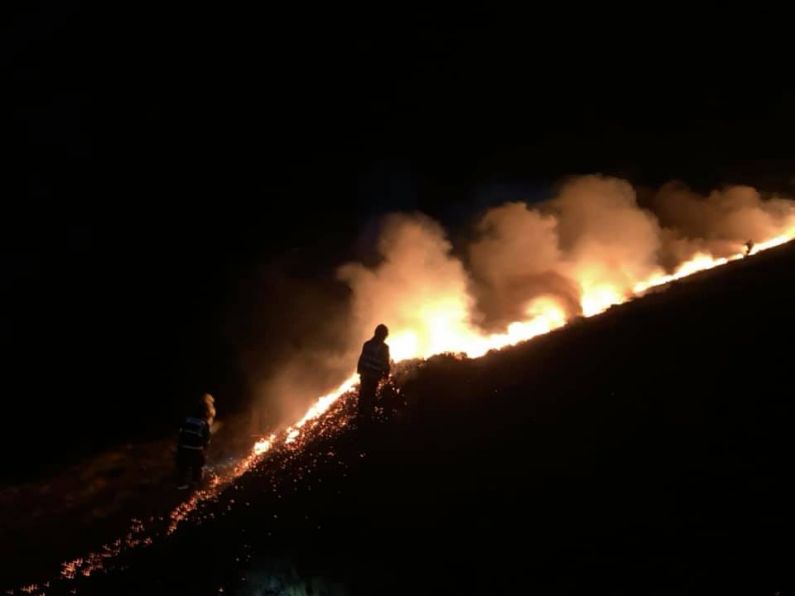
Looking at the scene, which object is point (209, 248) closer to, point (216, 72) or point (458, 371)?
point (216, 72)

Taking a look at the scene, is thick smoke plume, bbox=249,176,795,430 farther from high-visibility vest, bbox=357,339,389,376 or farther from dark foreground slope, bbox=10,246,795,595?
dark foreground slope, bbox=10,246,795,595

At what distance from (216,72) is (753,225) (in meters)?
21.5

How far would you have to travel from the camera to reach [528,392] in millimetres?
8734

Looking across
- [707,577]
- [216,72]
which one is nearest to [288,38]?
[216,72]

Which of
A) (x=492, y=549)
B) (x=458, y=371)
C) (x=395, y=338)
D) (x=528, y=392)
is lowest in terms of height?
(x=492, y=549)

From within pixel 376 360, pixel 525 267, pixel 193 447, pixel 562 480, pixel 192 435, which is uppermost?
pixel 525 267

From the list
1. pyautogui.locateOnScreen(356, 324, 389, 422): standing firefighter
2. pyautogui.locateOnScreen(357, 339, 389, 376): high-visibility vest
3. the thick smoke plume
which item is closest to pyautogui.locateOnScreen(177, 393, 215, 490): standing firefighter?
pyautogui.locateOnScreen(356, 324, 389, 422): standing firefighter

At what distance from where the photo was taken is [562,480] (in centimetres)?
684

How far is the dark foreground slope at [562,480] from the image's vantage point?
5.72 meters

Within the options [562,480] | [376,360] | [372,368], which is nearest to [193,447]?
[372,368]

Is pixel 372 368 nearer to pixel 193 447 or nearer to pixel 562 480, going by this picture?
pixel 193 447

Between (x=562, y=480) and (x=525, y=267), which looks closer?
(x=562, y=480)

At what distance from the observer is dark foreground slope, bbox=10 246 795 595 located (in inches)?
225

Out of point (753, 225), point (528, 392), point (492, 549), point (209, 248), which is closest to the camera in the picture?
point (492, 549)
